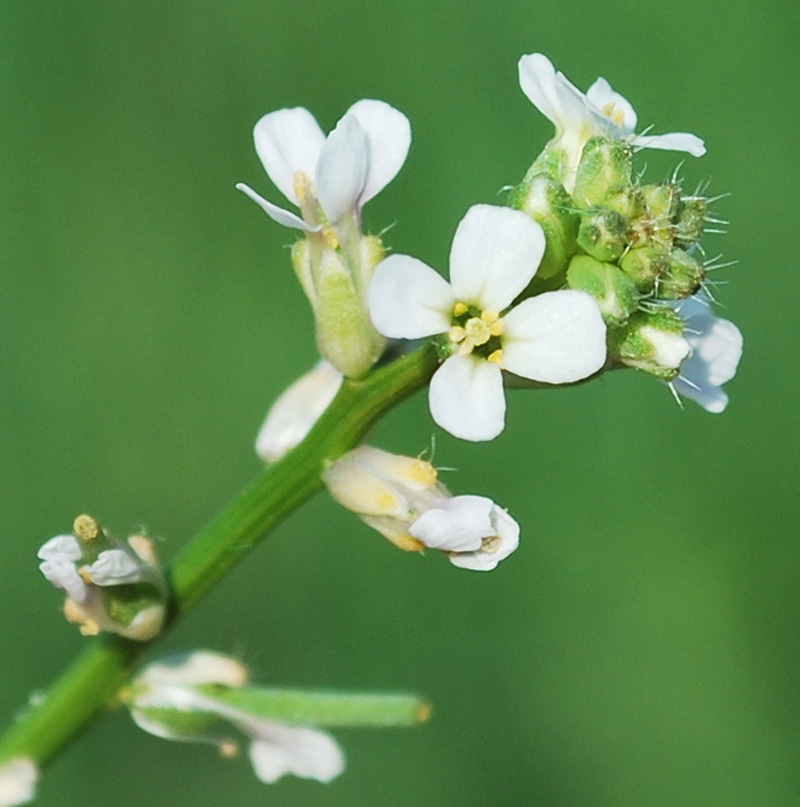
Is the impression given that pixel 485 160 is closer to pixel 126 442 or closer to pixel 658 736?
pixel 126 442

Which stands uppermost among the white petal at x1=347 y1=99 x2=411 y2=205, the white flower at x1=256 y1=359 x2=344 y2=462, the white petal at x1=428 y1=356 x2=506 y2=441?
the white petal at x1=347 y1=99 x2=411 y2=205

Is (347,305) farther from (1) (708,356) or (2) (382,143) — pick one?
(1) (708,356)

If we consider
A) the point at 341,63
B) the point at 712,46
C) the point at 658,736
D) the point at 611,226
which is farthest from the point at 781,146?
the point at 611,226

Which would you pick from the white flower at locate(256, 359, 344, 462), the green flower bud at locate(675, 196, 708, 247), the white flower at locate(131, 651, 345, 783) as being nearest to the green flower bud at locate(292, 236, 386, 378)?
the white flower at locate(256, 359, 344, 462)

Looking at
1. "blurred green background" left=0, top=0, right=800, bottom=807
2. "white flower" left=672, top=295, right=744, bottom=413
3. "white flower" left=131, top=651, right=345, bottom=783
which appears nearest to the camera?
"white flower" left=672, top=295, right=744, bottom=413

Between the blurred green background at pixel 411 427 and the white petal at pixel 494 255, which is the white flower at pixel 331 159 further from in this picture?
the blurred green background at pixel 411 427

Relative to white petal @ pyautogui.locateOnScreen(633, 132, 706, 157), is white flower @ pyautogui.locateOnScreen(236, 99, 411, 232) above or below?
above

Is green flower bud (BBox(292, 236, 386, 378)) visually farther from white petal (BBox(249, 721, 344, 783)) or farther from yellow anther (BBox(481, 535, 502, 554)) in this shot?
white petal (BBox(249, 721, 344, 783))
